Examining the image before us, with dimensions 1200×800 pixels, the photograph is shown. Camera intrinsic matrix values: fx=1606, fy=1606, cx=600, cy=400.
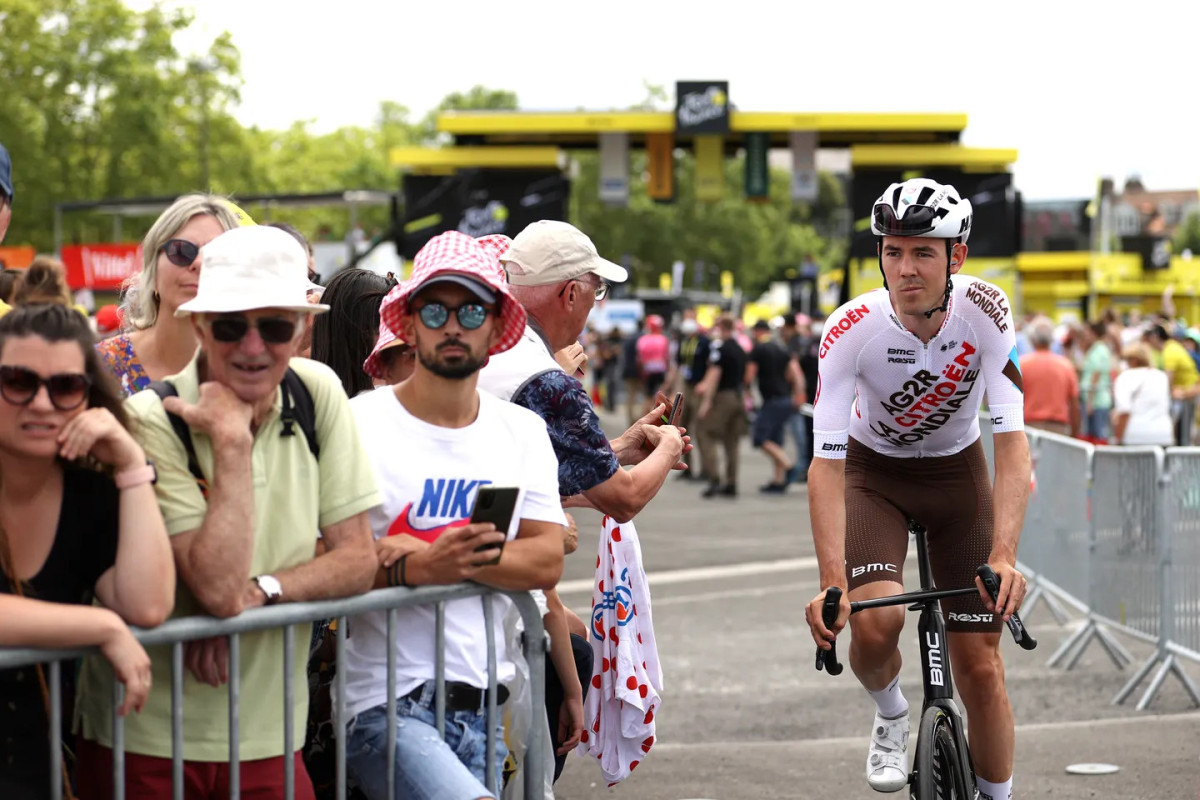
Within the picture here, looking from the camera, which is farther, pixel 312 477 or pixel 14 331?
pixel 312 477

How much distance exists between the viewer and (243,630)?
11.1ft

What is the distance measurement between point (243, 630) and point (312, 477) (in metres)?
0.39

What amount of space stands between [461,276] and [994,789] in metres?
2.84

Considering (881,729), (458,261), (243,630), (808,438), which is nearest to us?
(243,630)

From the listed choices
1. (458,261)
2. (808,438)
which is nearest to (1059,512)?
(458,261)

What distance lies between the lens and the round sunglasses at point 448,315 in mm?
3891

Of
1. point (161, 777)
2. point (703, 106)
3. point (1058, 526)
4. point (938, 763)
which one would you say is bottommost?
point (1058, 526)

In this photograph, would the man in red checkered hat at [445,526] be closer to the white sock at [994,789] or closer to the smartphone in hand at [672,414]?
the smartphone in hand at [672,414]

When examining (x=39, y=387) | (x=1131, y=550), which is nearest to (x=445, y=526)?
(x=39, y=387)

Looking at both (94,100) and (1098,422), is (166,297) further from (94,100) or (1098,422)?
(94,100)

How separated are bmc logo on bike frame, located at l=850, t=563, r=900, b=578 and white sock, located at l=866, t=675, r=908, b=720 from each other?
0.41 m

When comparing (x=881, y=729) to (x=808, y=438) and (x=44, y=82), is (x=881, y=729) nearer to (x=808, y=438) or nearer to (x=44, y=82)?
(x=808, y=438)

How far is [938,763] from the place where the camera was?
16.7 feet

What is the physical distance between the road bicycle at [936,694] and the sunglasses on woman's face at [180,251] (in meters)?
2.08
